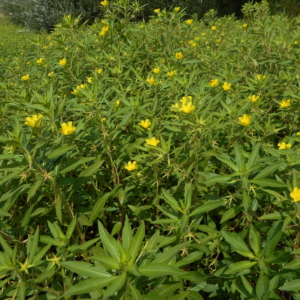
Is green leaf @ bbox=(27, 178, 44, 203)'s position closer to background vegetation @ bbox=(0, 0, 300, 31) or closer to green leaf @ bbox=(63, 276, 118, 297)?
green leaf @ bbox=(63, 276, 118, 297)

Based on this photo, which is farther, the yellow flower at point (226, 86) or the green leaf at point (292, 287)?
the yellow flower at point (226, 86)

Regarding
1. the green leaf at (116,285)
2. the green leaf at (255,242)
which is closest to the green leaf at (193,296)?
the green leaf at (255,242)

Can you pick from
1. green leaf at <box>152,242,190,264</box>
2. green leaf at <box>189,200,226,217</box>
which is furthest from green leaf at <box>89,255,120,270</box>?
green leaf at <box>189,200,226,217</box>

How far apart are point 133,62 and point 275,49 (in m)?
1.40

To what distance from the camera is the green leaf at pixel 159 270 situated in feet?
2.84

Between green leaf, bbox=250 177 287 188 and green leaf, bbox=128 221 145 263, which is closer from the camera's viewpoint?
green leaf, bbox=128 221 145 263

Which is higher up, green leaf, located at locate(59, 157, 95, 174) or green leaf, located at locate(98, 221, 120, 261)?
green leaf, located at locate(98, 221, 120, 261)

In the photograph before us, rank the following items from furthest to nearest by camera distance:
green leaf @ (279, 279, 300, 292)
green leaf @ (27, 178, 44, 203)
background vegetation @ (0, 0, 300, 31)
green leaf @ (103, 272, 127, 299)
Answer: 1. background vegetation @ (0, 0, 300, 31)
2. green leaf @ (27, 178, 44, 203)
3. green leaf @ (279, 279, 300, 292)
4. green leaf @ (103, 272, 127, 299)

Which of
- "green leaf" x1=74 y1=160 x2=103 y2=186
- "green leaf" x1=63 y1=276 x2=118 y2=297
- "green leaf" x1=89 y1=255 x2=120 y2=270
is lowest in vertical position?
"green leaf" x1=74 y1=160 x2=103 y2=186

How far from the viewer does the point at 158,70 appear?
234 cm

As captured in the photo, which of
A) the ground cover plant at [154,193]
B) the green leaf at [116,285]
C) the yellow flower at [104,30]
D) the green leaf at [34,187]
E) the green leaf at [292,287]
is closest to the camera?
the green leaf at [116,285]

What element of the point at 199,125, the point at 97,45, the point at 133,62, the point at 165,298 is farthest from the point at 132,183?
the point at 97,45

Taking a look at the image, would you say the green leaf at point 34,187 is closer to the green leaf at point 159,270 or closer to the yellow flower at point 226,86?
the green leaf at point 159,270

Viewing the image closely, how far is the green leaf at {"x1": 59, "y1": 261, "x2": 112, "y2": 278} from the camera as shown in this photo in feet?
3.03
